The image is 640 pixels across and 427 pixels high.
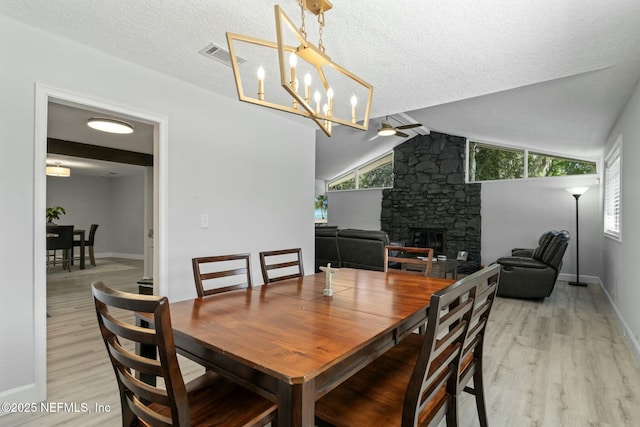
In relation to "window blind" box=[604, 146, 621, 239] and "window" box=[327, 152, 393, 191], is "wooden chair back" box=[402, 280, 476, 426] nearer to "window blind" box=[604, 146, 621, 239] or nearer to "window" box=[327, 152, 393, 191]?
"window blind" box=[604, 146, 621, 239]

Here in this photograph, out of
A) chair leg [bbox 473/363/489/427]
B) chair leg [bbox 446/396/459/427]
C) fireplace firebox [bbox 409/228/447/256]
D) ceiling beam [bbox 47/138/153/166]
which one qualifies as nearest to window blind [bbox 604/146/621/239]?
fireplace firebox [bbox 409/228/447/256]

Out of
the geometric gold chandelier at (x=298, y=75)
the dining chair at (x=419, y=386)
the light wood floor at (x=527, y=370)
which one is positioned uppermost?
the geometric gold chandelier at (x=298, y=75)

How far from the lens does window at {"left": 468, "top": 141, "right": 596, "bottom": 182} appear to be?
632 centimetres

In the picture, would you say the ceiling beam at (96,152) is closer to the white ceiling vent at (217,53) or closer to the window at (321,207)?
the white ceiling vent at (217,53)

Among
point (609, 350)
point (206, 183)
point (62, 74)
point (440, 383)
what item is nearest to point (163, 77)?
point (62, 74)

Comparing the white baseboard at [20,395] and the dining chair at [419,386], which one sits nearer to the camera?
the dining chair at [419,386]

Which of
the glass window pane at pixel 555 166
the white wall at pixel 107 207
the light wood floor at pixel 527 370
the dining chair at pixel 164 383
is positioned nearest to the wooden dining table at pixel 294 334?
the dining chair at pixel 164 383

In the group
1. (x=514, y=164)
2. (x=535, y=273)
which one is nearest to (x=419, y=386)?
(x=535, y=273)

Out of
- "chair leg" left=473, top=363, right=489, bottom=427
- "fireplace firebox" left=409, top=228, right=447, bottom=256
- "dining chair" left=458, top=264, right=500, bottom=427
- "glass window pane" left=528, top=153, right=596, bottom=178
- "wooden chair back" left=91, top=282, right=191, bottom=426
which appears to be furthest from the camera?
"fireplace firebox" left=409, top=228, right=447, bottom=256

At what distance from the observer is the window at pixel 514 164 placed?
249 inches

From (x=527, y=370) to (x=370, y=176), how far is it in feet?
23.6

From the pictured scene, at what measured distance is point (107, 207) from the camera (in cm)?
961

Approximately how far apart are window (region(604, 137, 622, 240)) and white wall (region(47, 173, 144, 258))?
9.83 metres

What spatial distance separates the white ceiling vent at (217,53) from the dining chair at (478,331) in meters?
2.11
